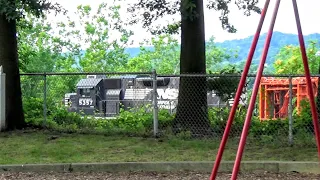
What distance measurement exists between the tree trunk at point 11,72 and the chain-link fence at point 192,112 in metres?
0.51

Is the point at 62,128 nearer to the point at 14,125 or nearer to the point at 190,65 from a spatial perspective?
the point at 14,125

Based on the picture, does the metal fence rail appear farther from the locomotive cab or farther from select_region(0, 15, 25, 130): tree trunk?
select_region(0, 15, 25, 130): tree trunk

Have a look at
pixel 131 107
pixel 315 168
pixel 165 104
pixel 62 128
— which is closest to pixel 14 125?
pixel 62 128

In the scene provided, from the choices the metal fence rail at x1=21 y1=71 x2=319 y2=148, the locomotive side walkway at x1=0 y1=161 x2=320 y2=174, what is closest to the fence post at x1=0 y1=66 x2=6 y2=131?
the metal fence rail at x1=21 y1=71 x2=319 y2=148

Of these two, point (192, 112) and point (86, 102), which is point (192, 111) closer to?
point (192, 112)

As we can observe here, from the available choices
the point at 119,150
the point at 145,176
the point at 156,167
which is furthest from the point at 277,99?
the point at 145,176

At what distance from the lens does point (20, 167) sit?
7.25 m

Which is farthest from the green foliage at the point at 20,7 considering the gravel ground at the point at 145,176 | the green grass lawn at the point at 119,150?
the gravel ground at the point at 145,176

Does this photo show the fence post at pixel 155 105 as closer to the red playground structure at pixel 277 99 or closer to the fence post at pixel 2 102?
the red playground structure at pixel 277 99

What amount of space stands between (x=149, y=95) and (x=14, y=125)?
2.96 m

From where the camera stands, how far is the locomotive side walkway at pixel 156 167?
285 inches

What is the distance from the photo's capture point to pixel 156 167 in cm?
730

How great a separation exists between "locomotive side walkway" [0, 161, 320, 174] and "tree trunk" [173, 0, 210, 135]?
3393 millimetres

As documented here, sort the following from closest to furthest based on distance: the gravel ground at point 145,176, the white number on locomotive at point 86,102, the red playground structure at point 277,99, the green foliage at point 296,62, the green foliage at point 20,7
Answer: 1. the gravel ground at point 145,176
2. the green foliage at point 20,7
3. the red playground structure at point 277,99
4. the white number on locomotive at point 86,102
5. the green foliage at point 296,62
